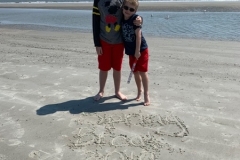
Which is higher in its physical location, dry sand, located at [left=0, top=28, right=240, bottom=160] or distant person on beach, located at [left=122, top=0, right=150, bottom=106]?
distant person on beach, located at [left=122, top=0, right=150, bottom=106]

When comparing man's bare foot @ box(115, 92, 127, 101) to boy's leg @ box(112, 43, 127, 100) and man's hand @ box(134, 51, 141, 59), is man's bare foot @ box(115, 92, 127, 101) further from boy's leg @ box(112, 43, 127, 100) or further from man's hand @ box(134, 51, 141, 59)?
man's hand @ box(134, 51, 141, 59)

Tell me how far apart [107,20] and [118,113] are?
1.44 meters

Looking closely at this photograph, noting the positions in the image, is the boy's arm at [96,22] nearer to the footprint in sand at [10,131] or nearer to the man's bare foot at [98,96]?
the man's bare foot at [98,96]

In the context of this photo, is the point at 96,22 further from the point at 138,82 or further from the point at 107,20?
the point at 138,82

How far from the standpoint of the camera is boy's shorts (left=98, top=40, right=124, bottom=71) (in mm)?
5020

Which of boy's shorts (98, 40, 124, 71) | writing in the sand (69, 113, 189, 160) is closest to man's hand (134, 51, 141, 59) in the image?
boy's shorts (98, 40, 124, 71)

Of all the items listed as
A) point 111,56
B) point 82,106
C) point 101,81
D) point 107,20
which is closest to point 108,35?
point 107,20

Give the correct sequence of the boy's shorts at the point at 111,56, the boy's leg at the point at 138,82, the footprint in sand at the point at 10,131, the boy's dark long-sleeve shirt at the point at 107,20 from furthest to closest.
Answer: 1. the boy's leg at the point at 138,82
2. the boy's shorts at the point at 111,56
3. the boy's dark long-sleeve shirt at the point at 107,20
4. the footprint in sand at the point at 10,131

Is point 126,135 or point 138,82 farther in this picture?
point 138,82

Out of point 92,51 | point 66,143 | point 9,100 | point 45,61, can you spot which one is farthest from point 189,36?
point 66,143

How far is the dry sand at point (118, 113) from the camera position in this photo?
144 inches

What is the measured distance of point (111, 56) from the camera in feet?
16.9

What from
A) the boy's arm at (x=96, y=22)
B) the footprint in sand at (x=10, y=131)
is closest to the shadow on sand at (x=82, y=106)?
the footprint in sand at (x=10, y=131)

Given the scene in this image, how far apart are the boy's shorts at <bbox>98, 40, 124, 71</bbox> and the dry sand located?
0.59m
